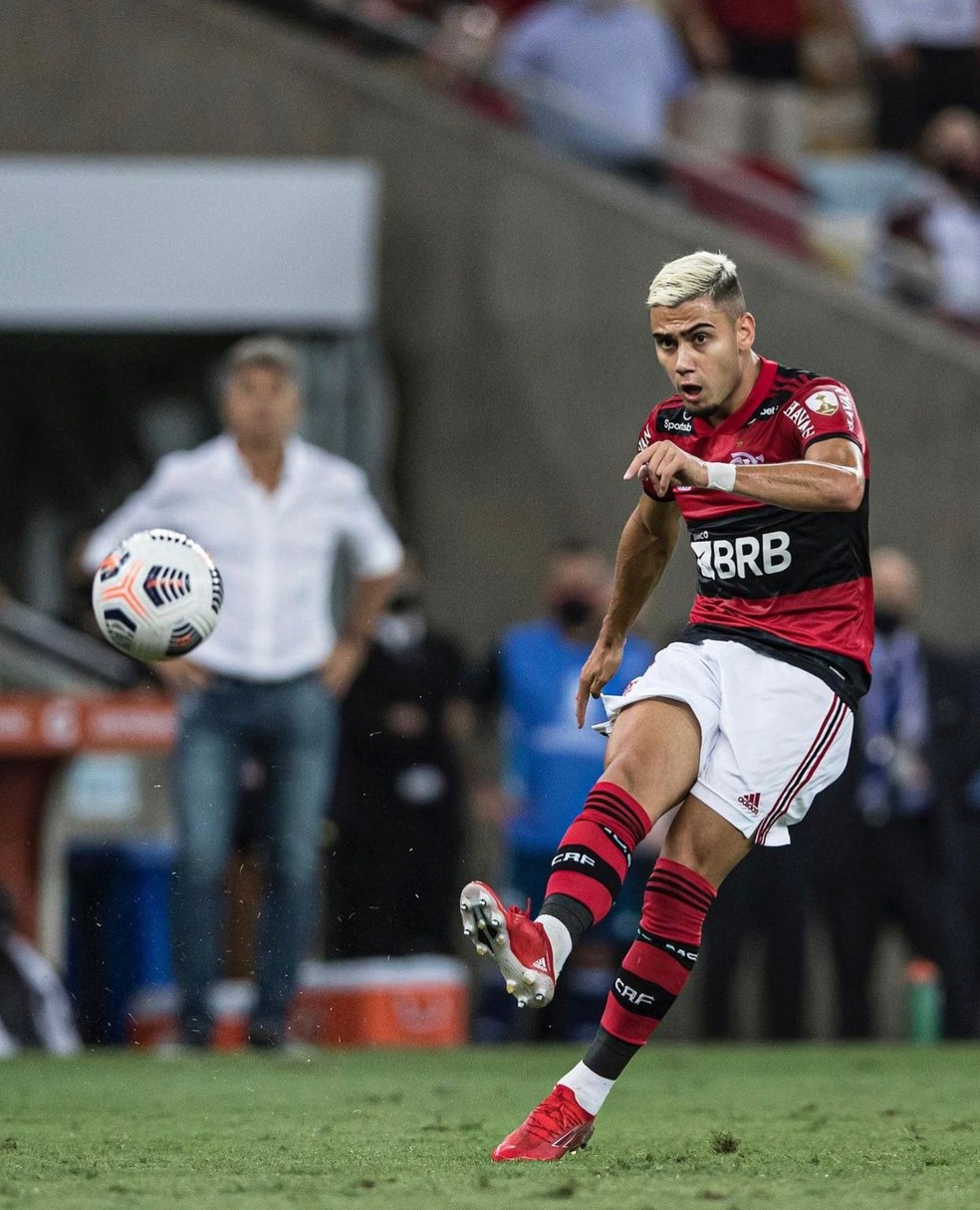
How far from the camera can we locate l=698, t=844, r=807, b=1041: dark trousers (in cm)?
1145

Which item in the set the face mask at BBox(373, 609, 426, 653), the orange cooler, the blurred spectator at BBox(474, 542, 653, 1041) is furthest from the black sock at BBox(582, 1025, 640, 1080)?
the face mask at BBox(373, 609, 426, 653)

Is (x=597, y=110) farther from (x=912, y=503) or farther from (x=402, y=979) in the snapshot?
(x=402, y=979)

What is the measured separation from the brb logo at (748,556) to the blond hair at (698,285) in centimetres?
58

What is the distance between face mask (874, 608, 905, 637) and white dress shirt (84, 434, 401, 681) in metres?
2.96

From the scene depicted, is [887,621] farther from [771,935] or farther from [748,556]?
[748,556]

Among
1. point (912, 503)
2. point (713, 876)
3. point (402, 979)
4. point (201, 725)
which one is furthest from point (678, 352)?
point (912, 503)

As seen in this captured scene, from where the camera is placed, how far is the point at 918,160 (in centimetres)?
1541

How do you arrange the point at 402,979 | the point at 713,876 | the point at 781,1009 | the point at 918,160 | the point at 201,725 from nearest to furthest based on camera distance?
the point at 713,876, the point at 201,725, the point at 402,979, the point at 781,1009, the point at 918,160

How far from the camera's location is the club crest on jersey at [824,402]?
19.4 ft

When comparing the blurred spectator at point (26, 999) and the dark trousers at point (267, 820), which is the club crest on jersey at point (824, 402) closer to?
the dark trousers at point (267, 820)

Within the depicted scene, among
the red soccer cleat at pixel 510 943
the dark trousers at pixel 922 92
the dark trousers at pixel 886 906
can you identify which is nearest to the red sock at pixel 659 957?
the red soccer cleat at pixel 510 943

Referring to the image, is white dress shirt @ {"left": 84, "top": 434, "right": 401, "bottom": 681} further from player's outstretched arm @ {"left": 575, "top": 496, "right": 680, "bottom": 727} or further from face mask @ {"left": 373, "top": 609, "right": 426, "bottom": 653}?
player's outstretched arm @ {"left": 575, "top": 496, "right": 680, "bottom": 727}

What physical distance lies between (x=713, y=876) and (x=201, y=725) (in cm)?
382

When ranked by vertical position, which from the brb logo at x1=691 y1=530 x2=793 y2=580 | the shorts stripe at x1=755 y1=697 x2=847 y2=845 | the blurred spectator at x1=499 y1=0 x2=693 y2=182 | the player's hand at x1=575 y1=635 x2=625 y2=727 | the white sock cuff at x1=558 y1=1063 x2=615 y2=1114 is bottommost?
the white sock cuff at x1=558 y1=1063 x2=615 y2=1114
